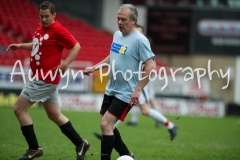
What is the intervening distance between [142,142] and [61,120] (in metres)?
3.06

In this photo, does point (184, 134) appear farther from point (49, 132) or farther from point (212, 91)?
point (212, 91)

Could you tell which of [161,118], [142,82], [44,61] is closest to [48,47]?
[44,61]

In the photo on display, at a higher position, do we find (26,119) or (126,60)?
(126,60)

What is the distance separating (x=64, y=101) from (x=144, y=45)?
40.9 feet

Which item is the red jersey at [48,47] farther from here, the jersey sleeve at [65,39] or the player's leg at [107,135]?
the player's leg at [107,135]

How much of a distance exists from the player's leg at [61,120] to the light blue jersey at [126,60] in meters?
0.99

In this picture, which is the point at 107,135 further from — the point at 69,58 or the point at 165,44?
the point at 165,44

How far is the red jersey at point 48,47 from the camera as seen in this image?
734cm

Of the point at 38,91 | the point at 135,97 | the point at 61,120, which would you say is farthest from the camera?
the point at 61,120

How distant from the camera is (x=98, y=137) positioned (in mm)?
10609

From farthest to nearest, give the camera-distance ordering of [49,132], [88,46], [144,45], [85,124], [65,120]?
1. [88,46]
2. [85,124]
3. [49,132]
4. [65,120]
5. [144,45]

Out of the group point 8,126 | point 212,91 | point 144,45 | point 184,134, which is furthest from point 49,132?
point 212,91

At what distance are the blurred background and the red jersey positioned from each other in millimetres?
10845

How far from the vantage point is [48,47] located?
24.1ft
